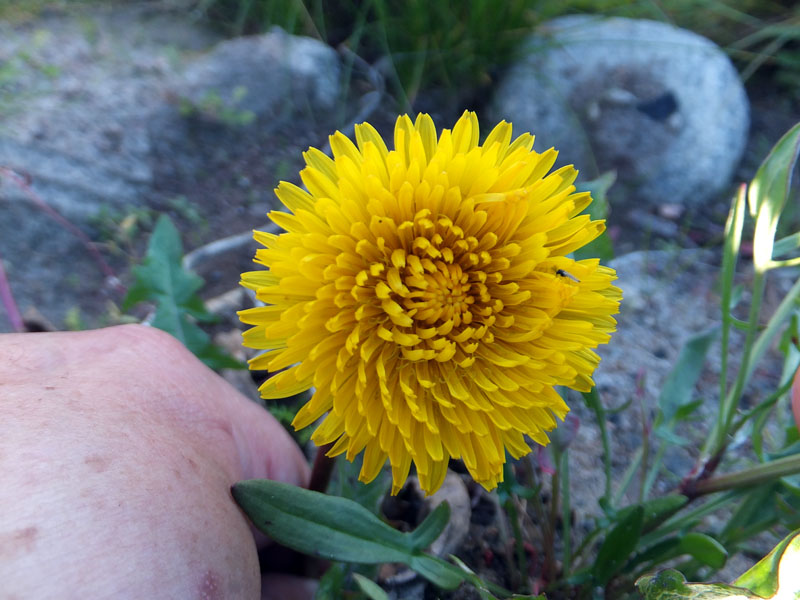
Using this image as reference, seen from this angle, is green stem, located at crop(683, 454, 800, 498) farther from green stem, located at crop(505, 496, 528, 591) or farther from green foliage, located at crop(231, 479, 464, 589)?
green foliage, located at crop(231, 479, 464, 589)

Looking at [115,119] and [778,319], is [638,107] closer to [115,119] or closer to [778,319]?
[778,319]

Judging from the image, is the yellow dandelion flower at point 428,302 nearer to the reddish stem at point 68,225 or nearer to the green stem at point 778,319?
the green stem at point 778,319

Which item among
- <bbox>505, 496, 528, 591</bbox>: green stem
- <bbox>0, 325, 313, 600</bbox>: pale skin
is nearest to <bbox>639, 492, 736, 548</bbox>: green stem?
<bbox>505, 496, 528, 591</bbox>: green stem

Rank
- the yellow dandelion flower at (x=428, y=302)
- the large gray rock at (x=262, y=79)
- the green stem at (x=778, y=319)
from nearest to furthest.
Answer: the yellow dandelion flower at (x=428, y=302)
the green stem at (x=778, y=319)
the large gray rock at (x=262, y=79)

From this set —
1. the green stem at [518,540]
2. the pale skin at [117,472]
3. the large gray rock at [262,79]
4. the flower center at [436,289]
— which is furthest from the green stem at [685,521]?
the large gray rock at [262,79]

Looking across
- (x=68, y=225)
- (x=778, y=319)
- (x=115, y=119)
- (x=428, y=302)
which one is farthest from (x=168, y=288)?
(x=778, y=319)

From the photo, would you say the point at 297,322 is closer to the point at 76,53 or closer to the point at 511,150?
the point at 511,150
